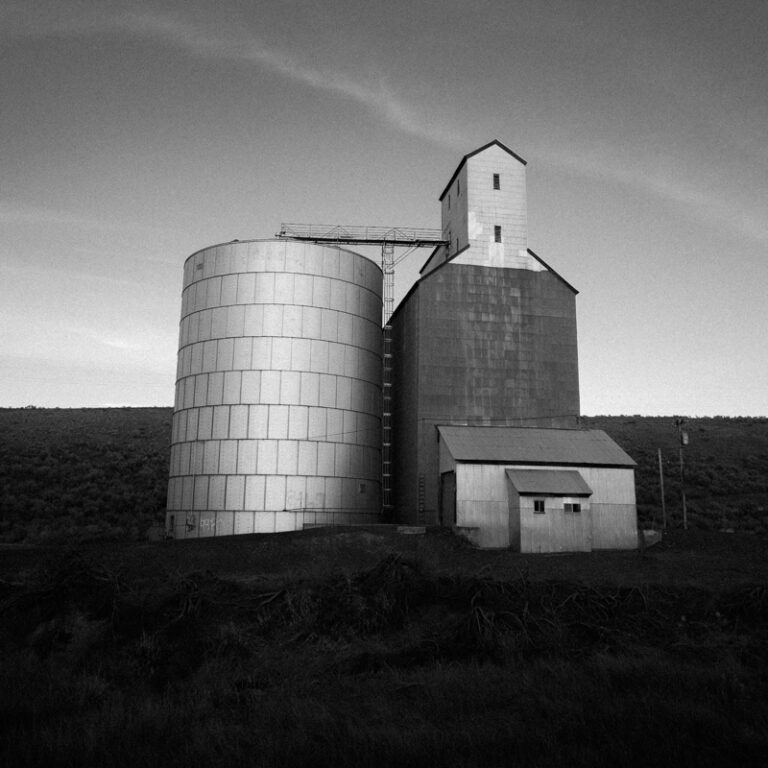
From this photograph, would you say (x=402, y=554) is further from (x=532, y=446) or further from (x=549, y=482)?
(x=532, y=446)

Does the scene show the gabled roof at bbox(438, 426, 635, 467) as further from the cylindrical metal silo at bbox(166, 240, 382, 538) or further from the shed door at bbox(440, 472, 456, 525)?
the cylindrical metal silo at bbox(166, 240, 382, 538)

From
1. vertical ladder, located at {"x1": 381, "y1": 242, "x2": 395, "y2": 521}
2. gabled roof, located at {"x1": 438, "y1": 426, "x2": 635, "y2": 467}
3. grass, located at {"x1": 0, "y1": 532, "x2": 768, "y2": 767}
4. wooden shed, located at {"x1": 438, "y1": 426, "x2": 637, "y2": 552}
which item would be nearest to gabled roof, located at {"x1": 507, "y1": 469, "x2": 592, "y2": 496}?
wooden shed, located at {"x1": 438, "y1": 426, "x2": 637, "y2": 552}

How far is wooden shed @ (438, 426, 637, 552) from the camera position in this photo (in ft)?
94.8

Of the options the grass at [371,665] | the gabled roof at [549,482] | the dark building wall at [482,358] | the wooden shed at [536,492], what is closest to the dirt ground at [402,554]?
the grass at [371,665]

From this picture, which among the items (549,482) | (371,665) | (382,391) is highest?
(382,391)

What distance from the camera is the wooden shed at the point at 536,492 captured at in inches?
1137

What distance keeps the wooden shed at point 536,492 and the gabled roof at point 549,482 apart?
0.14ft

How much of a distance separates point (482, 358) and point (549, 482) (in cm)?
840

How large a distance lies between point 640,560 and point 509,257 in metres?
18.2

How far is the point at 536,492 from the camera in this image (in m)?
28.9

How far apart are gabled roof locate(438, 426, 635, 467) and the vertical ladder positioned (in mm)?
6843

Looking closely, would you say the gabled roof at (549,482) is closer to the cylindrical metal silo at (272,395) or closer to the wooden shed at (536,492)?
the wooden shed at (536,492)

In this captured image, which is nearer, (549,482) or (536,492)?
(536,492)

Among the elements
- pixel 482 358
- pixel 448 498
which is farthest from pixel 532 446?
pixel 482 358
